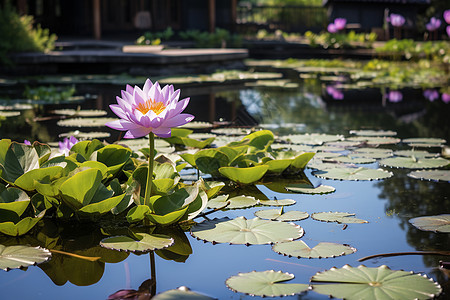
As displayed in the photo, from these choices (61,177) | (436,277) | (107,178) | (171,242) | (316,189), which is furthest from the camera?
(316,189)

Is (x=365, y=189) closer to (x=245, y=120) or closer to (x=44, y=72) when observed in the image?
(x=245, y=120)

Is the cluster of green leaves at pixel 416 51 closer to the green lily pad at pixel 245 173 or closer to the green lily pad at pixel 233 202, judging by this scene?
the green lily pad at pixel 245 173

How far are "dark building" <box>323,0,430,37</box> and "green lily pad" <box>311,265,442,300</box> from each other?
59.5ft

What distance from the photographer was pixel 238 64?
1021 cm

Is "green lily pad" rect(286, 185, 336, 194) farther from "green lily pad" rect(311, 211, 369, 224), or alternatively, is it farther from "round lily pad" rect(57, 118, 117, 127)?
"round lily pad" rect(57, 118, 117, 127)

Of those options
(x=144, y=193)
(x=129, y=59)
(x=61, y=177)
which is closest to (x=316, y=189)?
(x=144, y=193)

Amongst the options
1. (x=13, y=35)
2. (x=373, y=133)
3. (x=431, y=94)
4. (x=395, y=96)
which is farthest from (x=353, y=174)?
(x=13, y=35)

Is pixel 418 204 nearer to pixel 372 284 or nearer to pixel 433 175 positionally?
pixel 433 175

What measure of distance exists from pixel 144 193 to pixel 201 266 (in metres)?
0.47

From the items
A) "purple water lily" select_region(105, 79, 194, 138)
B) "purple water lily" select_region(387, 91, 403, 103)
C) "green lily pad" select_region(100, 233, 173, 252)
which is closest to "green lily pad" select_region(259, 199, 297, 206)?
"green lily pad" select_region(100, 233, 173, 252)

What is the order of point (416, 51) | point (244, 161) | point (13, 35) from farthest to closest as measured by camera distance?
point (416, 51) < point (13, 35) < point (244, 161)

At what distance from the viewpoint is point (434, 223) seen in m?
2.11

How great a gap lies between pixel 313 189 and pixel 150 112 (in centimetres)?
101

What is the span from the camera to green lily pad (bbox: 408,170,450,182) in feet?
8.91
